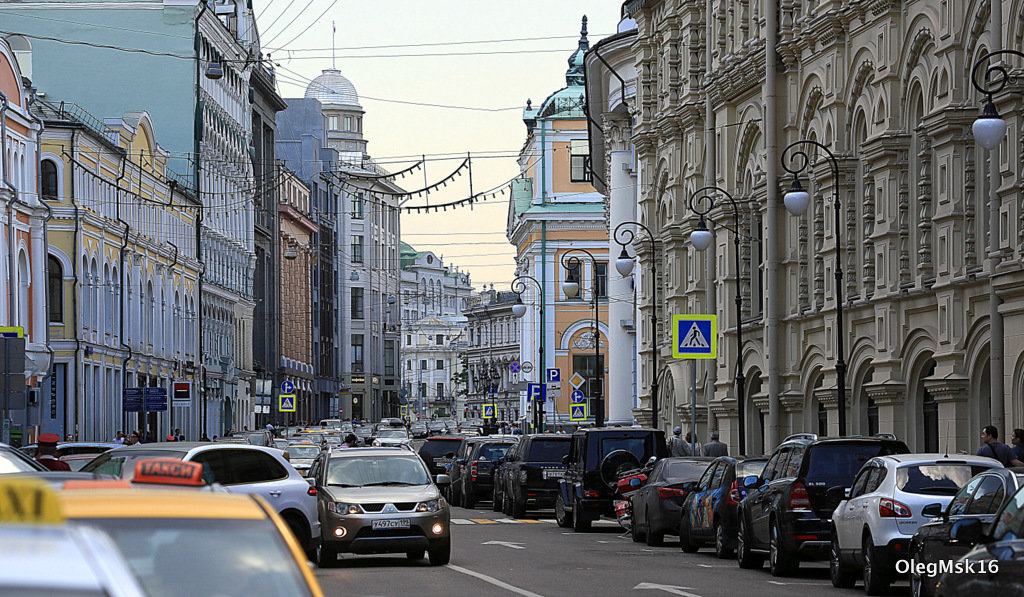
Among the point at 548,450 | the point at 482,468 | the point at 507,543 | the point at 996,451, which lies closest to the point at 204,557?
the point at 996,451

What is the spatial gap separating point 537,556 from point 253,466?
5.58 meters

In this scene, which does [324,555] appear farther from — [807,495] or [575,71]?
[575,71]

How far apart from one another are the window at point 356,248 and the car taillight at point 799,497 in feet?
510

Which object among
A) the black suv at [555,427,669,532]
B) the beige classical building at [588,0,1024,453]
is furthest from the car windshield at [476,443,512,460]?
the black suv at [555,427,669,532]

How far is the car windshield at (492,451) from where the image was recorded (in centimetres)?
4350

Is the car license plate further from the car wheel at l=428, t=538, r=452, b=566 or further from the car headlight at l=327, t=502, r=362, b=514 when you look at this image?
the car wheel at l=428, t=538, r=452, b=566

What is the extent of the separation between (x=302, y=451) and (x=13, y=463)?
3009cm

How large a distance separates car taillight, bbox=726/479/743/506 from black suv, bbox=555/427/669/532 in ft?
23.3

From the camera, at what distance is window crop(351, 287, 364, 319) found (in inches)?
7037

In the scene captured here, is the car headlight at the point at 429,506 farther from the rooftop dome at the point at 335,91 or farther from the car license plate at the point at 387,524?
the rooftop dome at the point at 335,91

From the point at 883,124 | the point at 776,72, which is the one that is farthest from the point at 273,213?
the point at 883,124

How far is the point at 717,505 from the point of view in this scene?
24.9 metres

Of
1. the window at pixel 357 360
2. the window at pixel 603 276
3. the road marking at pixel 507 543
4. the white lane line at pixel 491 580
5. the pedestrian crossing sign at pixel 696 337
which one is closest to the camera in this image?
the white lane line at pixel 491 580

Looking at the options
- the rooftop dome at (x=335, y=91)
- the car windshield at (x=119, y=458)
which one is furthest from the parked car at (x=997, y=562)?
the rooftop dome at (x=335, y=91)
